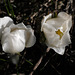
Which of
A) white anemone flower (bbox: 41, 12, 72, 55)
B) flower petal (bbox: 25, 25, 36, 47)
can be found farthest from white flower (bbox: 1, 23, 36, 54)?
white anemone flower (bbox: 41, 12, 72, 55)

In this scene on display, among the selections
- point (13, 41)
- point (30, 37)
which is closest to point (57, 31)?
point (30, 37)

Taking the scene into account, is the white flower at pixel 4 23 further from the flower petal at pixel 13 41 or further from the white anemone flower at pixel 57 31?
the white anemone flower at pixel 57 31

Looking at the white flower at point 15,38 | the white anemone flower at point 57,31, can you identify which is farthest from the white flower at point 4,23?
the white anemone flower at point 57,31

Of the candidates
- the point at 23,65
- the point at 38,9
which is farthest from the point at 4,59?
the point at 38,9

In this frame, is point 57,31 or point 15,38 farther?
point 57,31

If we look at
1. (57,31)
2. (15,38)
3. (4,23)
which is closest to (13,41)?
(15,38)

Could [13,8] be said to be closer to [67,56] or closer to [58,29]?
[58,29]

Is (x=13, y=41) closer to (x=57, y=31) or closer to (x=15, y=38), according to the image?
(x=15, y=38)
